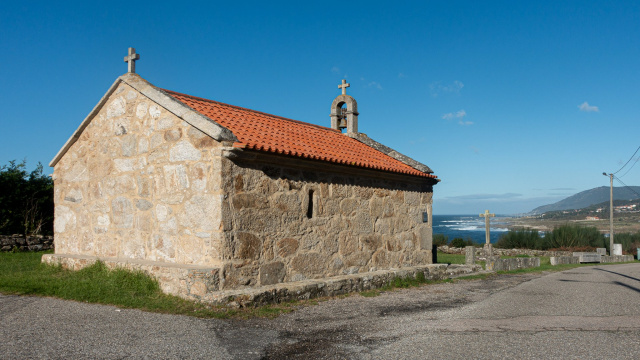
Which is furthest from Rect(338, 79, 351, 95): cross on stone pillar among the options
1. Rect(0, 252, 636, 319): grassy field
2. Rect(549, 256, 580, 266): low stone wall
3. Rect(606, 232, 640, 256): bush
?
Rect(606, 232, 640, 256): bush

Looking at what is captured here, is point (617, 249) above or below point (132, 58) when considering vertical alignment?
below

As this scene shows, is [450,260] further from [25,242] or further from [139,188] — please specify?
[25,242]

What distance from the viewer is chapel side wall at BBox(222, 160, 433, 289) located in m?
7.40

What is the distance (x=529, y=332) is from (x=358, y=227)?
14.9 ft

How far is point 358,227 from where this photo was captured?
978 centimetres

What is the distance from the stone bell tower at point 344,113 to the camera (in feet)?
43.2

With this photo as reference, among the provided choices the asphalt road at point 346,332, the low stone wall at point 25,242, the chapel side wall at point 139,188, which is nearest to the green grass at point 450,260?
the asphalt road at point 346,332

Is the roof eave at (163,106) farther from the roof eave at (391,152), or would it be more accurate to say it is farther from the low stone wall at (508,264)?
the low stone wall at (508,264)

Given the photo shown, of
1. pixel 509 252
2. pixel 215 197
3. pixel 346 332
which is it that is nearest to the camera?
pixel 346 332

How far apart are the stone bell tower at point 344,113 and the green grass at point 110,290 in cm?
694

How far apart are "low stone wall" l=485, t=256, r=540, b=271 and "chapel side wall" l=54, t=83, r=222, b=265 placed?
399 inches

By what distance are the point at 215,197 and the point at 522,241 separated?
25.2 m

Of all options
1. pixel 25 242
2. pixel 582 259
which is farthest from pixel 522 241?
pixel 25 242

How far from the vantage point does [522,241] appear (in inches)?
1108
